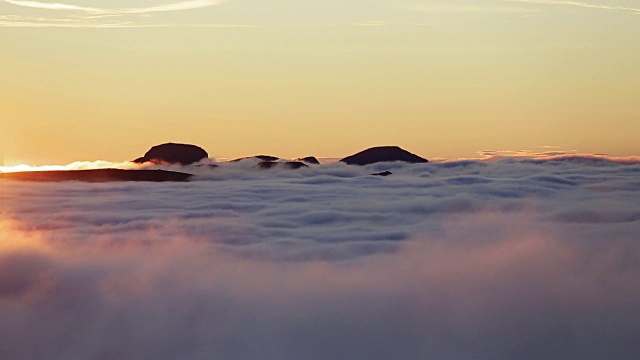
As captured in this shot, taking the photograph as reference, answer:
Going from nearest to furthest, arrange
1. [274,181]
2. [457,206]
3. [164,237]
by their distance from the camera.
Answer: [164,237] → [457,206] → [274,181]

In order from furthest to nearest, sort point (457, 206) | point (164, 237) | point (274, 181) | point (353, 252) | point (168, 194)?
point (274, 181) < point (168, 194) < point (457, 206) < point (164, 237) < point (353, 252)

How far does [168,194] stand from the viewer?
Answer: 139m

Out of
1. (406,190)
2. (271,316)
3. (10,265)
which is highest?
(406,190)

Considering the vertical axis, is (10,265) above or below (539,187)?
below

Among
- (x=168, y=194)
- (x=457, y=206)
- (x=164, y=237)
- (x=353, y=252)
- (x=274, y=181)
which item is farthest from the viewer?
(x=274, y=181)

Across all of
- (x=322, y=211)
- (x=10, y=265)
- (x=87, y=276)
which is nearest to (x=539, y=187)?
(x=322, y=211)

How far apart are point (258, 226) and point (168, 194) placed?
3073 centimetres

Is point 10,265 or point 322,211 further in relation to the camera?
point 10,265

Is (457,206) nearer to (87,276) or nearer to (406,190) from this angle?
(406,190)

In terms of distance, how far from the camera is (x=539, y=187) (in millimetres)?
130000

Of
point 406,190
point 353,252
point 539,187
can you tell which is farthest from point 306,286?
point 539,187

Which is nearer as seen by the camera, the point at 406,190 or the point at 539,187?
the point at 539,187

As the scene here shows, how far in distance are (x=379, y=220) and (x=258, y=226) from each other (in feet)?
61.1

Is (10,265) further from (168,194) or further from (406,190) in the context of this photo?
(406,190)
